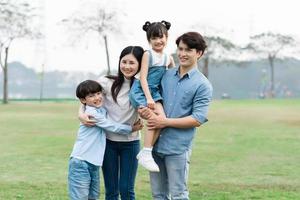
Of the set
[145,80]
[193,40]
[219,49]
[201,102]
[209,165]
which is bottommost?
[209,165]

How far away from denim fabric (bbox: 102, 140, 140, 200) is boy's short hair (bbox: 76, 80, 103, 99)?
1.35ft

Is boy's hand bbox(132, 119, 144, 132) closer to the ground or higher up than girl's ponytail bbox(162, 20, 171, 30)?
closer to the ground

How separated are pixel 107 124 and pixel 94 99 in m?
0.21

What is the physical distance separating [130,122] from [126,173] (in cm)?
42

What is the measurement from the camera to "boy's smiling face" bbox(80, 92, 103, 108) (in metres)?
4.05

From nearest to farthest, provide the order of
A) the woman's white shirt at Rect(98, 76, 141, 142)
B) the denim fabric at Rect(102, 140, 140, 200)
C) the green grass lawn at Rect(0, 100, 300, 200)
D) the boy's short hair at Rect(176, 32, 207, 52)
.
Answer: the boy's short hair at Rect(176, 32, 207, 52)
the woman's white shirt at Rect(98, 76, 141, 142)
the denim fabric at Rect(102, 140, 140, 200)
the green grass lawn at Rect(0, 100, 300, 200)

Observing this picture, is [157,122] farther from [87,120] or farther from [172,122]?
[87,120]

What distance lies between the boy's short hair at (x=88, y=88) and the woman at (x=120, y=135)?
101 millimetres

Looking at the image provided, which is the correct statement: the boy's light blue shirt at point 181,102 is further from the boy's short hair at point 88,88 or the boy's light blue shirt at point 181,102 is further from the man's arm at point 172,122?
the boy's short hair at point 88,88

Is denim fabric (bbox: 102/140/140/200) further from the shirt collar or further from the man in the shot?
the shirt collar

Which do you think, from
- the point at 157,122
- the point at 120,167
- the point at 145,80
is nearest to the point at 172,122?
the point at 157,122

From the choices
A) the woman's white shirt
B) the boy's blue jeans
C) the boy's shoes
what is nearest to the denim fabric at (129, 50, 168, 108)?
the woman's white shirt

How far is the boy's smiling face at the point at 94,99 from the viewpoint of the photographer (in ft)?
13.3

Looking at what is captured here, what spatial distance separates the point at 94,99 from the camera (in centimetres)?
405
